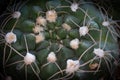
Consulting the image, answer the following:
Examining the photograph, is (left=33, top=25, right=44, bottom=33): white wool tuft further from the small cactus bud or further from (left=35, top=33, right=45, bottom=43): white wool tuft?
the small cactus bud

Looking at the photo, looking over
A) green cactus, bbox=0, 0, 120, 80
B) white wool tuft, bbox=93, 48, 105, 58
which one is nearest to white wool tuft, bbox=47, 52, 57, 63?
green cactus, bbox=0, 0, 120, 80

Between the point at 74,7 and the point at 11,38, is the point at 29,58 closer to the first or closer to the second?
the point at 11,38

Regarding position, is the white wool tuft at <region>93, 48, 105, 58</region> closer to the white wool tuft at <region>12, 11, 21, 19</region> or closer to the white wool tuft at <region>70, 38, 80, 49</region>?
the white wool tuft at <region>70, 38, 80, 49</region>

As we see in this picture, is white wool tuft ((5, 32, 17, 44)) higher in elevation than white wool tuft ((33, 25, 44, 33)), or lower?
higher

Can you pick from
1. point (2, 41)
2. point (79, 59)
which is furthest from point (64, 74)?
point (2, 41)

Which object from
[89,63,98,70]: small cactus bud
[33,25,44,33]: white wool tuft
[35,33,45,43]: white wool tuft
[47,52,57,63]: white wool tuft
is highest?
[33,25,44,33]: white wool tuft

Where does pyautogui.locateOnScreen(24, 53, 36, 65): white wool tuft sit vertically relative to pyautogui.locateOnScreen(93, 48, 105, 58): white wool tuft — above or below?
above

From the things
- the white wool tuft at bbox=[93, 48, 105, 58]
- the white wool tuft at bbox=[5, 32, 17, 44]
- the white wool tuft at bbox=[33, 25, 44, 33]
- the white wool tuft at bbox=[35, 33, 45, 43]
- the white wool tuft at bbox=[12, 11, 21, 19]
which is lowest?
the white wool tuft at bbox=[93, 48, 105, 58]

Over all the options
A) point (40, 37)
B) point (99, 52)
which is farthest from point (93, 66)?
point (40, 37)

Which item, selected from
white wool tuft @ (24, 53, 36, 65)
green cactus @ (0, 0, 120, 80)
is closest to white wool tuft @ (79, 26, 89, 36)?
green cactus @ (0, 0, 120, 80)
